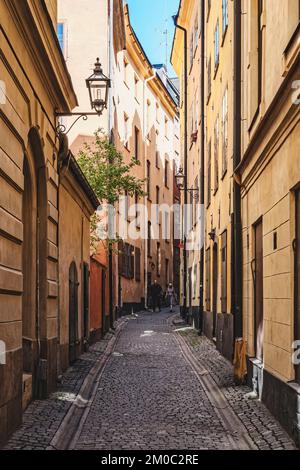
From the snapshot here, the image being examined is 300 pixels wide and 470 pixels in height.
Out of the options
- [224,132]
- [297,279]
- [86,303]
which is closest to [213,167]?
[224,132]

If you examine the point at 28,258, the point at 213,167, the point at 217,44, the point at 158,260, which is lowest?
the point at 28,258

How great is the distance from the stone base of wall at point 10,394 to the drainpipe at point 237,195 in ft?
18.6

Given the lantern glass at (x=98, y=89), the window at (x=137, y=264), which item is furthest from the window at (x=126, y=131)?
the lantern glass at (x=98, y=89)

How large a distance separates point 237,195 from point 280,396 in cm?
557

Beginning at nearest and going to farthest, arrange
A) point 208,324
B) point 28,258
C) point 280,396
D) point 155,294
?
point 280,396
point 28,258
point 208,324
point 155,294

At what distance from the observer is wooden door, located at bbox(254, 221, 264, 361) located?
1081 cm

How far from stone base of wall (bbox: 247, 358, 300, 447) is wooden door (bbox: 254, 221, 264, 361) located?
1.09 feet

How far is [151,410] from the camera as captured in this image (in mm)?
9398

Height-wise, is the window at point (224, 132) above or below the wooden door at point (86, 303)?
above

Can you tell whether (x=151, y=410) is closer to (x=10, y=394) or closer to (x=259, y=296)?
(x=10, y=394)

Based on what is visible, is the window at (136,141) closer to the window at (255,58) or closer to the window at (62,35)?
the window at (62,35)

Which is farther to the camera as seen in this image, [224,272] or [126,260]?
[126,260]

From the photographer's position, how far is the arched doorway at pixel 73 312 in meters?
14.4
